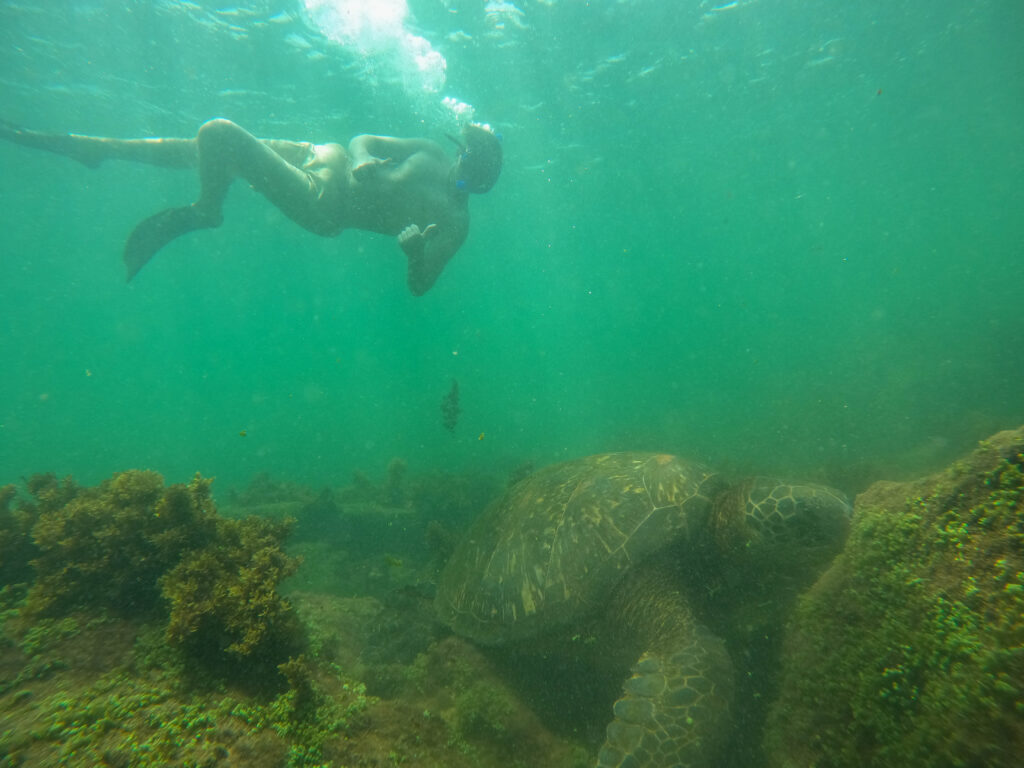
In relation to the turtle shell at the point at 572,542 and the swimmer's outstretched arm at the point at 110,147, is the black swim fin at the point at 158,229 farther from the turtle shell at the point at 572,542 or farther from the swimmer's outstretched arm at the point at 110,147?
the turtle shell at the point at 572,542

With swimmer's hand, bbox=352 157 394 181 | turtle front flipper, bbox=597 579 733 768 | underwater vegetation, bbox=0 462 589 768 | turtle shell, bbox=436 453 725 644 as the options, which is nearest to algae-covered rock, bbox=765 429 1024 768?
turtle front flipper, bbox=597 579 733 768

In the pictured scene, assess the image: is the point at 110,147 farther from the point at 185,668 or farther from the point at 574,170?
the point at 574,170

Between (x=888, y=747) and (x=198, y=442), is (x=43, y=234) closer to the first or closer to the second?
(x=198, y=442)

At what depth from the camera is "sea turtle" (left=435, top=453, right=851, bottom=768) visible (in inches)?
117

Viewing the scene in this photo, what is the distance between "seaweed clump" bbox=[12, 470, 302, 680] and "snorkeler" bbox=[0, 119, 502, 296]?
5008 mm

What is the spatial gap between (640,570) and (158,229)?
1008cm

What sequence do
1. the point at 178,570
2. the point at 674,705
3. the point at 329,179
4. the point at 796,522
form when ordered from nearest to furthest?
the point at 178,570 < the point at 674,705 < the point at 796,522 < the point at 329,179

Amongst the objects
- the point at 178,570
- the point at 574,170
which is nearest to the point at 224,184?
the point at 178,570

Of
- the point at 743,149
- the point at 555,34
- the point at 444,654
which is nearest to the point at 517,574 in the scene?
the point at 444,654

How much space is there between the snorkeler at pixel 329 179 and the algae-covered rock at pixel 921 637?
6612 millimetres

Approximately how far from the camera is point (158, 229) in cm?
792

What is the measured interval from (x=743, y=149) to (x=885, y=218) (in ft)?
199

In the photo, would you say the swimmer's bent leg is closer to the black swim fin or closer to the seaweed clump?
the black swim fin

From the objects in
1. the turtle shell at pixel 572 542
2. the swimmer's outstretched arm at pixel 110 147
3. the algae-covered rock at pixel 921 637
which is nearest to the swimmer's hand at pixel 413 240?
the turtle shell at pixel 572 542
